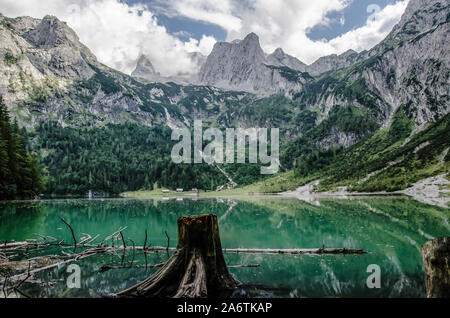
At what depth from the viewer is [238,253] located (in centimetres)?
2155

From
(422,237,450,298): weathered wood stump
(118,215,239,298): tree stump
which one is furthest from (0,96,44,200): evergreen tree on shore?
(422,237,450,298): weathered wood stump

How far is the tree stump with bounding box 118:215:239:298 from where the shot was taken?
37.0 ft

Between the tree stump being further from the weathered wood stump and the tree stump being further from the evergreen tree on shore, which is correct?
the evergreen tree on shore

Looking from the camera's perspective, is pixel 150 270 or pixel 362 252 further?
pixel 362 252

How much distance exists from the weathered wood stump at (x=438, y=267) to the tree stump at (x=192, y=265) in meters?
7.08

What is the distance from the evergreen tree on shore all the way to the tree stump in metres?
76.8

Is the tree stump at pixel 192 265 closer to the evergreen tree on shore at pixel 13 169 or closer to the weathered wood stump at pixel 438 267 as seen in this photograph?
the weathered wood stump at pixel 438 267

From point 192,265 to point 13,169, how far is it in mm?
87033

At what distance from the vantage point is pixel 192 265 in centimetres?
1148
